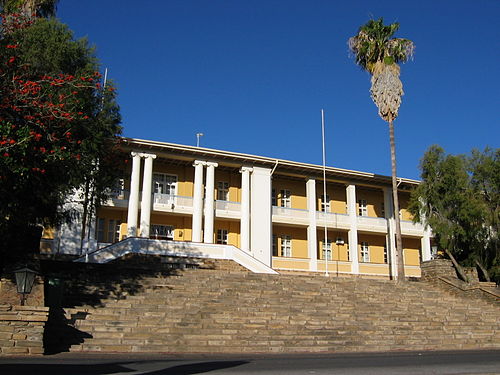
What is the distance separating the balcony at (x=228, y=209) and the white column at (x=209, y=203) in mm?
749

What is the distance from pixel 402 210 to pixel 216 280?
21051mm

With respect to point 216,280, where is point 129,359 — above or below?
below

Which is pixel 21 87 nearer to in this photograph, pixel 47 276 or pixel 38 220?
pixel 38 220

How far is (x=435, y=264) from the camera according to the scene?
85.0 ft

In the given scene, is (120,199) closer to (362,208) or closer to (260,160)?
(260,160)

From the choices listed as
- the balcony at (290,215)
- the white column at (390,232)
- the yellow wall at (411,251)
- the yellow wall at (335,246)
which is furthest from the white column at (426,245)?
the balcony at (290,215)

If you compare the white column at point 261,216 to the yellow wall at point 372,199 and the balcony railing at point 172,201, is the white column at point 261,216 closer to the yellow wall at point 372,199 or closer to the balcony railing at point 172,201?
the balcony railing at point 172,201

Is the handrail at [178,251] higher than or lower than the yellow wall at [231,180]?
lower

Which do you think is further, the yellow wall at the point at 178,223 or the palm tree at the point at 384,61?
the yellow wall at the point at 178,223

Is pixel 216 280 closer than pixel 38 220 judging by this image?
No

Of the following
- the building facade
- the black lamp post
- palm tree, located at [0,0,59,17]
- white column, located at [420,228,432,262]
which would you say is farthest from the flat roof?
the black lamp post

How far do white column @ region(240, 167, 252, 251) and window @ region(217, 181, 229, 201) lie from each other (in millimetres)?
1985

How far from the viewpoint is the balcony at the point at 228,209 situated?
30234 mm

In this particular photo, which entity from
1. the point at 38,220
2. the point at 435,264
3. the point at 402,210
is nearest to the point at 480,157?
the point at 435,264
